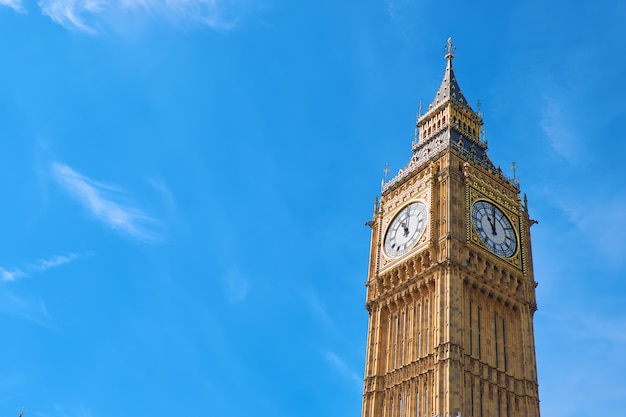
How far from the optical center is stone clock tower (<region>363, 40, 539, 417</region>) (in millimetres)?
61875

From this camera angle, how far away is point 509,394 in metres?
63.7

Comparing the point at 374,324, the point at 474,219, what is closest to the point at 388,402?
the point at 374,324

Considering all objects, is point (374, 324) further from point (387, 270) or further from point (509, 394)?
point (509, 394)

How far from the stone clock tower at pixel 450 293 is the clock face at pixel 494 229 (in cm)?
11

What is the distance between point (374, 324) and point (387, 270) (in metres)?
5.03

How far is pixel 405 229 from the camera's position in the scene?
238 ft

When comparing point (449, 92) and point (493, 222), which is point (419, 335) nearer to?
point (493, 222)

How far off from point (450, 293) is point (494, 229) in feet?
35.8

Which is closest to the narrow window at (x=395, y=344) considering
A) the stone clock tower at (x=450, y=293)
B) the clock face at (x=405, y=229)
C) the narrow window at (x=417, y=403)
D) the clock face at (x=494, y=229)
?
the stone clock tower at (x=450, y=293)

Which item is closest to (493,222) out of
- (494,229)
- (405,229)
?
(494,229)

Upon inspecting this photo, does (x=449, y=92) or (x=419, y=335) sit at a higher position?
(x=449, y=92)

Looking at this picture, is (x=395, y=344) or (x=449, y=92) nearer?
(x=395, y=344)

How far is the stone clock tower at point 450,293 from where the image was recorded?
2436 inches

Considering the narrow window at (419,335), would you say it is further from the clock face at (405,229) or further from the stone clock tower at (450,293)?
the clock face at (405,229)
